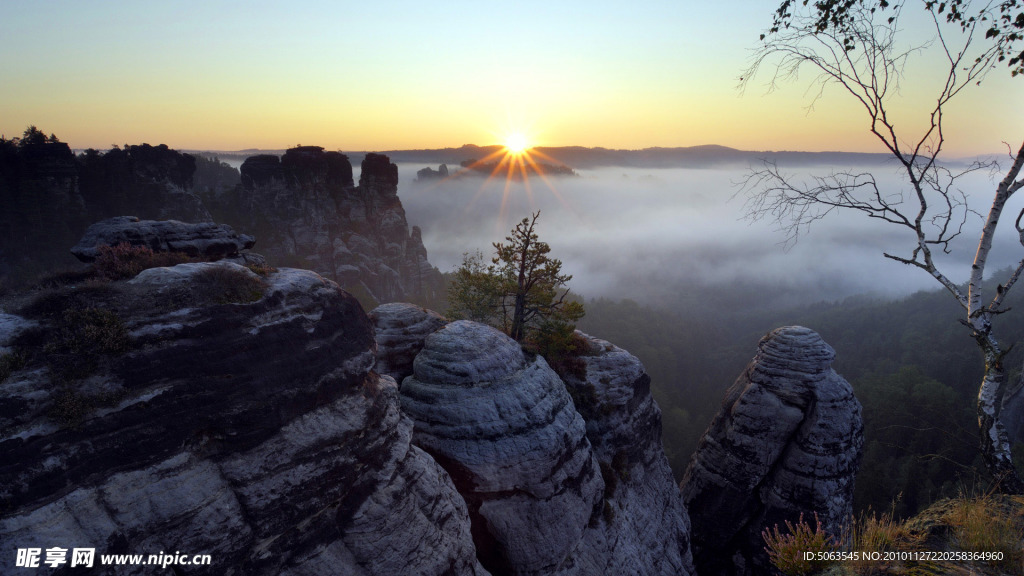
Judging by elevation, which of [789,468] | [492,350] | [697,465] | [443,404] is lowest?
[697,465]

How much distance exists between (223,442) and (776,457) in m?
26.6

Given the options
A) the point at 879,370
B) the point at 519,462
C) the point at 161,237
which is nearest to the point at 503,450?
the point at 519,462

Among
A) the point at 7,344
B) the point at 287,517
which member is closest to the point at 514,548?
the point at 287,517

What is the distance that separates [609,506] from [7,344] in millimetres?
A: 18802

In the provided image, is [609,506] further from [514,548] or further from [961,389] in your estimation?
[961,389]

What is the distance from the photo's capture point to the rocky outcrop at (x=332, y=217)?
71812mm

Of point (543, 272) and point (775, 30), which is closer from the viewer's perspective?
point (775, 30)

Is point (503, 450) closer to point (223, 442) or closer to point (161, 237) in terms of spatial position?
point (223, 442)

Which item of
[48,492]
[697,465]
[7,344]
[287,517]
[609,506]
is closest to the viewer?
[48,492]

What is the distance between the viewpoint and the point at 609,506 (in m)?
18.0

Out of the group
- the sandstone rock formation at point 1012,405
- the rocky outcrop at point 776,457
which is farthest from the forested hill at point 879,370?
the rocky outcrop at point 776,457

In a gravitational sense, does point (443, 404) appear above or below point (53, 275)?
below

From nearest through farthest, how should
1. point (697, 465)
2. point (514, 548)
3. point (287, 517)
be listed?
point (287, 517) → point (514, 548) → point (697, 465)

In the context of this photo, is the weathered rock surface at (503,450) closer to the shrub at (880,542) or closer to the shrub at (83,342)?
the shrub at (880,542)
